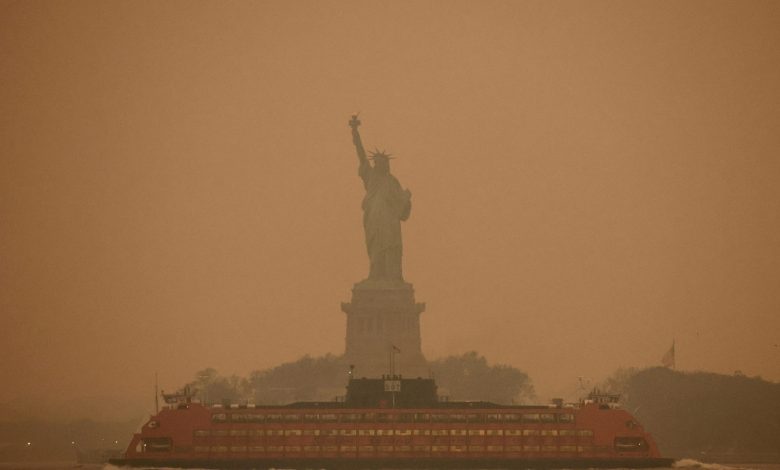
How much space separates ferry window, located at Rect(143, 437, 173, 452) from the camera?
174625 millimetres

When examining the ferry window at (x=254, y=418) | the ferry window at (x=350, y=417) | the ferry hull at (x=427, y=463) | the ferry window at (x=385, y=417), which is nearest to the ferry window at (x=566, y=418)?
the ferry hull at (x=427, y=463)

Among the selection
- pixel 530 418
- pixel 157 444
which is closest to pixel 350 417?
pixel 530 418

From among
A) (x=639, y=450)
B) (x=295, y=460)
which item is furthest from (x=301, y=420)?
(x=639, y=450)

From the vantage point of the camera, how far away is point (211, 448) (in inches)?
6944

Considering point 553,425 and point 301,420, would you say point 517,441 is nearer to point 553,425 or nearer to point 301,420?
point 553,425

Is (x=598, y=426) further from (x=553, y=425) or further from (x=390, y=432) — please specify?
(x=390, y=432)

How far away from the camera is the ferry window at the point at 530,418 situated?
178 meters

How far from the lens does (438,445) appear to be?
177 m

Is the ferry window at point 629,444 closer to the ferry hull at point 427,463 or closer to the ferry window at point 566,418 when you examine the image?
the ferry hull at point 427,463

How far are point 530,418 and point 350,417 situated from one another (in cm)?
1382

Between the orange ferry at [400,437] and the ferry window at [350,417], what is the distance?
0.08 metres

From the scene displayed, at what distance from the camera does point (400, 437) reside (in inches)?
6978

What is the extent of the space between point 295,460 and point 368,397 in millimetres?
8104

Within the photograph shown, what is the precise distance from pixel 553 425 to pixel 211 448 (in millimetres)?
26140
